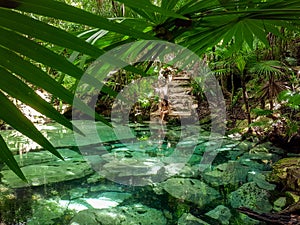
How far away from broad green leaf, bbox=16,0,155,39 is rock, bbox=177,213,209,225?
5.01ft

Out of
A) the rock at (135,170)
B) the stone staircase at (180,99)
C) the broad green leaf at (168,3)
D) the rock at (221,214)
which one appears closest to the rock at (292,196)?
the rock at (221,214)

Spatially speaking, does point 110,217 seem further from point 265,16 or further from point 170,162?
point 265,16

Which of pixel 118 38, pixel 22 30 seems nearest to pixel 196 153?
pixel 118 38

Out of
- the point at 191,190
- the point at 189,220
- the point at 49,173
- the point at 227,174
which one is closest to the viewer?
the point at 189,220

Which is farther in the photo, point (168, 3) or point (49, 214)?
point (49, 214)

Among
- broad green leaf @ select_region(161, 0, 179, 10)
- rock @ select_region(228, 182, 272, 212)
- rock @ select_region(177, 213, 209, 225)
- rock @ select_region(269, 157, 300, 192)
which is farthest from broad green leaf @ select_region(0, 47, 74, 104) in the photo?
rock @ select_region(269, 157, 300, 192)

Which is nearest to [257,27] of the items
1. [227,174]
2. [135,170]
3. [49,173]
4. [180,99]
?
[227,174]

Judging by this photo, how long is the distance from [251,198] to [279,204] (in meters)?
0.18

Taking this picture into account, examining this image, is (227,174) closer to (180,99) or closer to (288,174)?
(288,174)

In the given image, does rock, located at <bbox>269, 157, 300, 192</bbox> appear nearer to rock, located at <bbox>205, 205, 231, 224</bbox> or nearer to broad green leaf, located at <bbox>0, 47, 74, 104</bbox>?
→ rock, located at <bbox>205, 205, 231, 224</bbox>

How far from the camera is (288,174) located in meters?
1.93

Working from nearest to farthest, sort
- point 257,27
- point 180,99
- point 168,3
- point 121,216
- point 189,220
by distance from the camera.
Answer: point 168,3 → point 257,27 → point 189,220 → point 121,216 → point 180,99

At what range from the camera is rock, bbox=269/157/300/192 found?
6.04 ft

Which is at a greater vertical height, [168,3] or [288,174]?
[168,3]
